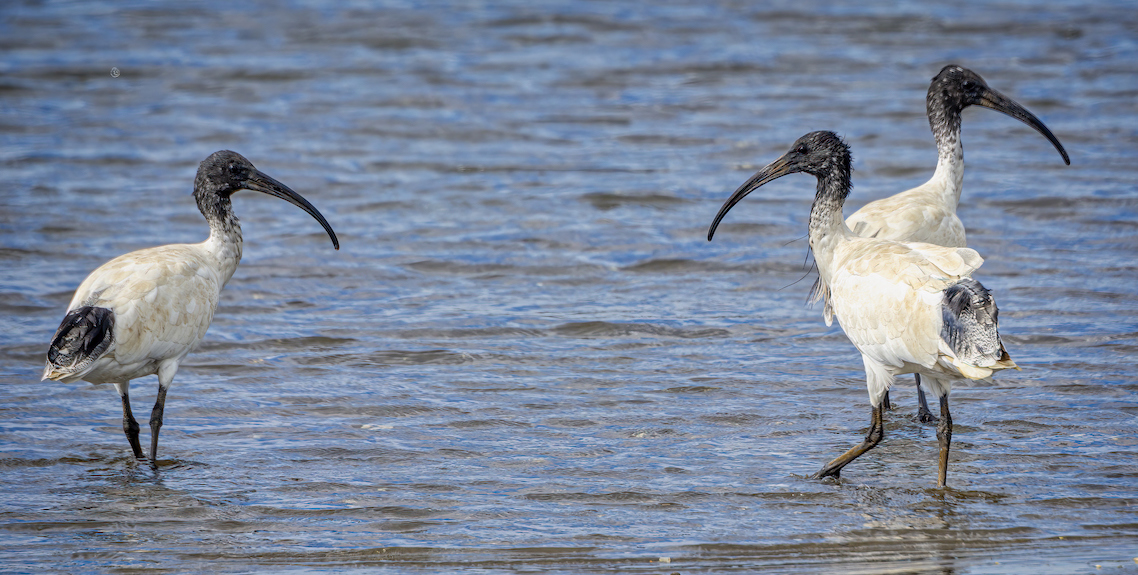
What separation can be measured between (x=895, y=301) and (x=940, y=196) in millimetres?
2232

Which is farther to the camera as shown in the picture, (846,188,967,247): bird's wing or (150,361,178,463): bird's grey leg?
(846,188,967,247): bird's wing

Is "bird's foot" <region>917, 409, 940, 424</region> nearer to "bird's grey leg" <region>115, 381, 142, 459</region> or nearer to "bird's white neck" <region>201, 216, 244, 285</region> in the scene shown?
"bird's white neck" <region>201, 216, 244, 285</region>

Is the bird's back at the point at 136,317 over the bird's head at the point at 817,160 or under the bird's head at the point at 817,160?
under

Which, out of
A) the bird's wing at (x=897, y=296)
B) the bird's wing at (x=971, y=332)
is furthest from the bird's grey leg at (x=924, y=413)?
the bird's wing at (x=971, y=332)

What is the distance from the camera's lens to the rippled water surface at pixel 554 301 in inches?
242

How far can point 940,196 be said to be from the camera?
838 cm

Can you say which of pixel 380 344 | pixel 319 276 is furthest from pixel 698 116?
pixel 380 344

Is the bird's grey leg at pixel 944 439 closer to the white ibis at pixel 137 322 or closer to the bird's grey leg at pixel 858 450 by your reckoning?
the bird's grey leg at pixel 858 450

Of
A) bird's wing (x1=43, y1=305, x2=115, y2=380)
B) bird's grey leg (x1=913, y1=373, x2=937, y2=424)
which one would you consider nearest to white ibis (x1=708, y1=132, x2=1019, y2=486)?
bird's grey leg (x1=913, y1=373, x2=937, y2=424)

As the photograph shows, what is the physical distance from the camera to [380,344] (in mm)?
9227

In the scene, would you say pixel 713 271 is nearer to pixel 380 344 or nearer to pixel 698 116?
pixel 380 344

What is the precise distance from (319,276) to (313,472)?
4.22 meters

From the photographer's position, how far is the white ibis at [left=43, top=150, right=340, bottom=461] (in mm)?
6773

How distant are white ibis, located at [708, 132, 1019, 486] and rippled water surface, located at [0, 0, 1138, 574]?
21.6 inches
